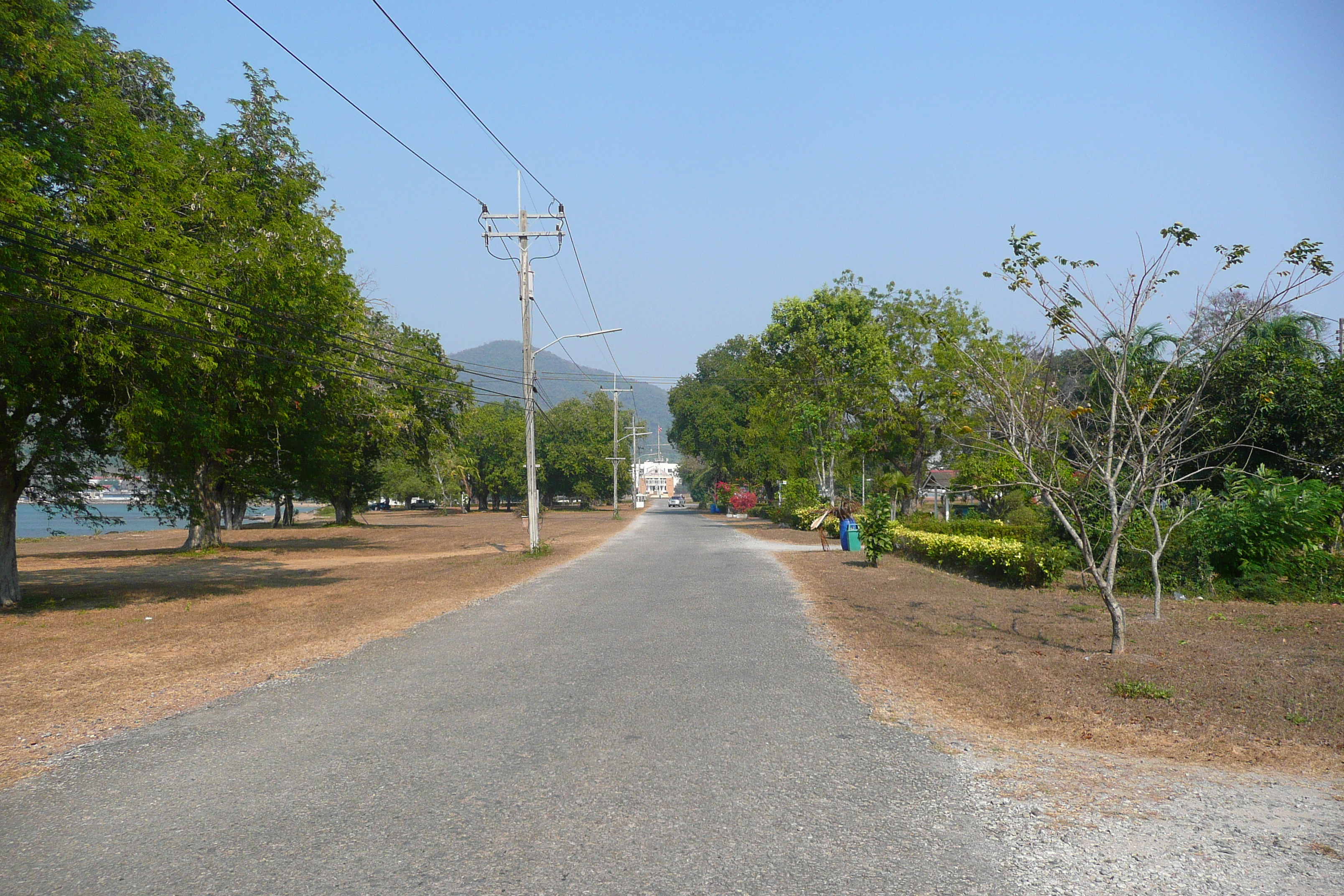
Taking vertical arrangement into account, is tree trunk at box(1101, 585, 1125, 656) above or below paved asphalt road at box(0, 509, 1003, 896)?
above

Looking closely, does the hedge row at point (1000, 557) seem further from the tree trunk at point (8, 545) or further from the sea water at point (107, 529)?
the sea water at point (107, 529)

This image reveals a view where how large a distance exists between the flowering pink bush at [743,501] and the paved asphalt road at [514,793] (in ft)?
178

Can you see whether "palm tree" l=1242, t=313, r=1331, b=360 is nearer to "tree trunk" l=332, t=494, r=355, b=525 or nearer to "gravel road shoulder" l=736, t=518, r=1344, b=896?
"gravel road shoulder" l=736, t=518, r=1344, b=896

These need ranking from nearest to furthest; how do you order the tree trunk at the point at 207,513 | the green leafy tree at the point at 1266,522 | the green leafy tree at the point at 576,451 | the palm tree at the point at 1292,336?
the green leafy tree at the point at 1266,522, the palm tree at the point at 1292,336, the tree trunk at the point at 207,513, the green leafy tree at the point at 576,451

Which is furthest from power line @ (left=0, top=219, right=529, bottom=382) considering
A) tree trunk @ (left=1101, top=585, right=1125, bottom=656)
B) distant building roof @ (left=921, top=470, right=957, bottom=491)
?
distant building roof @ (left=921, top=470, right=957, bottom=491)

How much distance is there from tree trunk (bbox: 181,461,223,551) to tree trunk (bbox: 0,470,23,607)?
1318 centimetres

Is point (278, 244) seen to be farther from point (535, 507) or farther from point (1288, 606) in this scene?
point (1288, 606)

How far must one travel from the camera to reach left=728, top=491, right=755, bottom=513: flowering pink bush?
6309 centimetres

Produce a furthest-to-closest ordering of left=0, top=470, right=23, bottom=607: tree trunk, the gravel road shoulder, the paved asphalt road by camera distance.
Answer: left=0, top=470, right=23, bottom=607: tree trunk < the paved asphalt road < the gravel road shoulder

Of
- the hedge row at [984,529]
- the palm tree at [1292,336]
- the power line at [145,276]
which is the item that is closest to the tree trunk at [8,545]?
the power line at [145,276]

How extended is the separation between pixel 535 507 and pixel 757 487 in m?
46.8

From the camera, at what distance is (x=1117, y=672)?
797cm

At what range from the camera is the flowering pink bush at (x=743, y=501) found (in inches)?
2484

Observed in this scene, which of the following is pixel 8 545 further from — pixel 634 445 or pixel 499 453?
pixel 634 445
